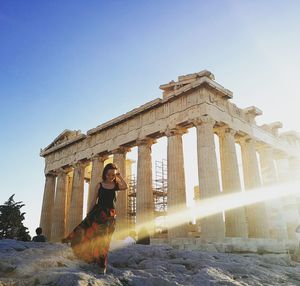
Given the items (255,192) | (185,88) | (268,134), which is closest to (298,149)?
(268,134)

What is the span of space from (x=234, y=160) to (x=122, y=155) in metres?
8.58

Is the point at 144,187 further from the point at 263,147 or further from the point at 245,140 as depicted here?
the point at 263,147

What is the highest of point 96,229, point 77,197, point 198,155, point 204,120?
point 204,120

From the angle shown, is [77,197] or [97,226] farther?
[77,197]

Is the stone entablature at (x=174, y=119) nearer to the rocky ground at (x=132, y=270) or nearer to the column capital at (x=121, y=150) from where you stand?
the column capital at (x=121, y=150)

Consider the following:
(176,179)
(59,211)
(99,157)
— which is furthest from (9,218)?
(176,179)

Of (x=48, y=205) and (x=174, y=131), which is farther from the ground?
(x=174, y=131)

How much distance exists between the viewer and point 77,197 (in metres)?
27.7

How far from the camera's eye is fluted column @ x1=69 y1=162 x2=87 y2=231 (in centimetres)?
2717

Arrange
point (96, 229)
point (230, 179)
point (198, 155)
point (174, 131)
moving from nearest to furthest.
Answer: point (96, 229) → point (198, 155) → point (230, 179) → point (174, 131)

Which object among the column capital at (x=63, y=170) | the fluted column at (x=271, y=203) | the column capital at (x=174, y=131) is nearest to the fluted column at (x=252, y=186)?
the fluted column at (x=271, y=203)

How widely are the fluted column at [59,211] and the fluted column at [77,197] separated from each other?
7.33 feet

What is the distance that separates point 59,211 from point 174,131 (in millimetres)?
14630

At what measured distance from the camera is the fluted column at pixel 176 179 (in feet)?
61.8
